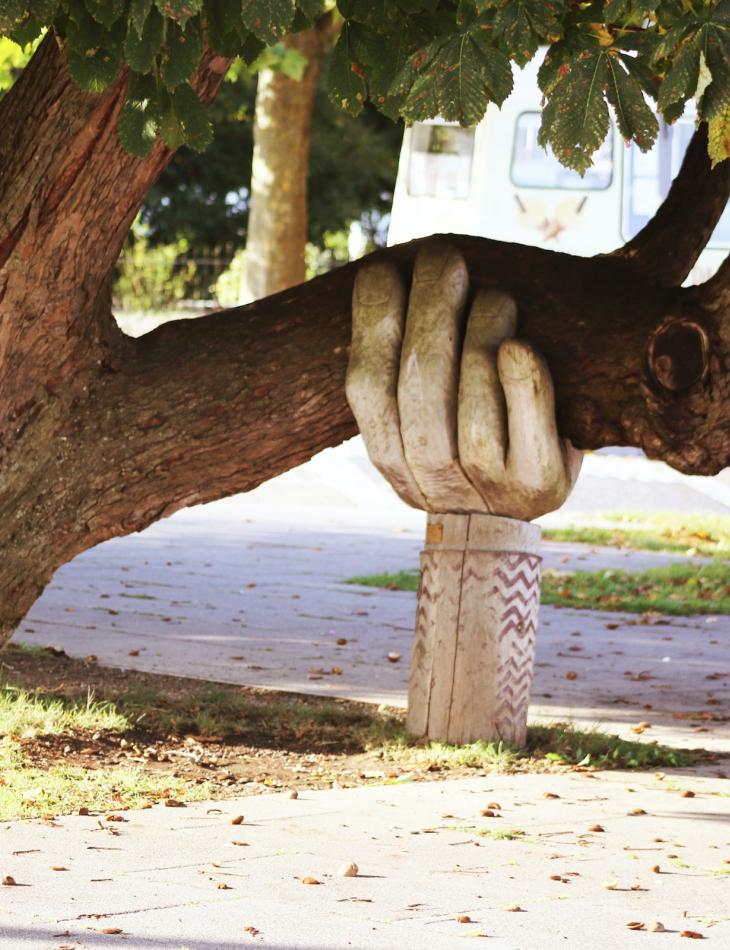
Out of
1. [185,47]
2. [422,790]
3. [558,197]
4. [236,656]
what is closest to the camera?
[185,47]

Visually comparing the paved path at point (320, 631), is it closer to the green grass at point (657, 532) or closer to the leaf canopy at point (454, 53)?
the green grass at point (657, 532)

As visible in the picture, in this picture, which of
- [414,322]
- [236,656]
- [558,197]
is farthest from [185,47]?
[558,197]

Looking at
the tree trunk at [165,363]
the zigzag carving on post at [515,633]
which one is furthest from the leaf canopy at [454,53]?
the zigzag carving on post at [515,633]

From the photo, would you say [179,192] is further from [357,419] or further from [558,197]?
[357,419]

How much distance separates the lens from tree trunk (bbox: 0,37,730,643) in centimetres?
450

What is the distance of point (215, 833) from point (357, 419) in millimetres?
1348

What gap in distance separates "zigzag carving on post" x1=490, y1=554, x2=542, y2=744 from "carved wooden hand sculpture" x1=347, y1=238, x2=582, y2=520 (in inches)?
32.0

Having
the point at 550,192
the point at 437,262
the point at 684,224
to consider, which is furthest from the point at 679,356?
the point at 550,192

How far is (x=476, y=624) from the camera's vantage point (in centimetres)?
598

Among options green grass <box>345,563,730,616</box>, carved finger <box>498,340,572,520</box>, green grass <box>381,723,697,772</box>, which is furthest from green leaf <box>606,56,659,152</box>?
green grass <box>345,563,730,616</box>

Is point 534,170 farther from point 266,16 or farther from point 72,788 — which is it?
point 266,16

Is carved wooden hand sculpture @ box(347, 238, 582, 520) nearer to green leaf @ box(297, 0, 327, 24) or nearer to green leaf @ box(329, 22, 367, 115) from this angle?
green leaf @ box(329, 22, 367, 115)

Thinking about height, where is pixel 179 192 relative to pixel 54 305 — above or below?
above

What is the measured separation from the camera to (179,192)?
3203cm
